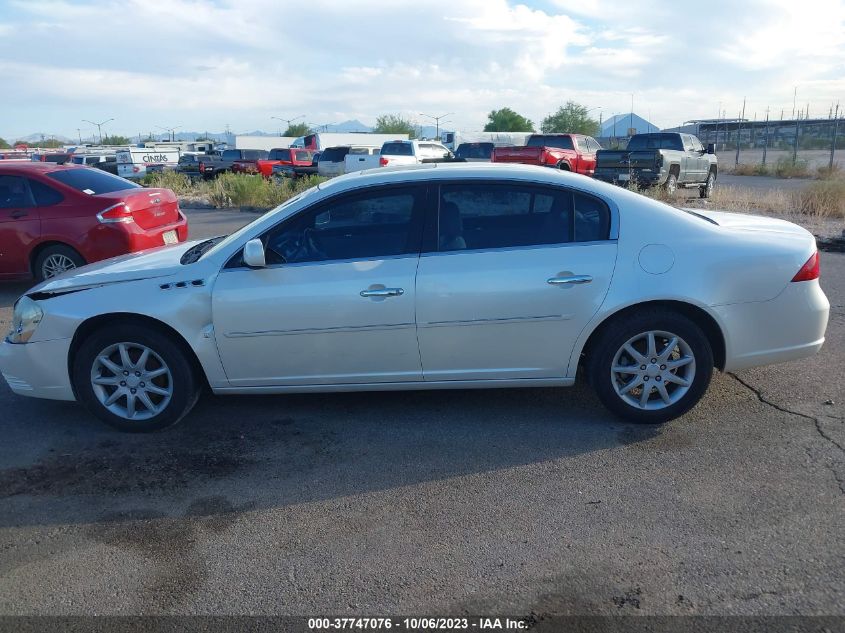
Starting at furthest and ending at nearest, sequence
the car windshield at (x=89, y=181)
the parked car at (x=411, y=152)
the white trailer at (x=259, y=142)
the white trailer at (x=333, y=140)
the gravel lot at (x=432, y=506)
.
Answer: the white trailer at (x=259, y=142) → the white trailer at (x=333, y=140) → the parked car at (x=411, y=152) → the car windshield at (x=89, y=181) → the gravel lot at (x=432, y=506)

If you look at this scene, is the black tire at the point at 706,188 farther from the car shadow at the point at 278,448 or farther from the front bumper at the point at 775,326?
the car shadow at the point at 278,448

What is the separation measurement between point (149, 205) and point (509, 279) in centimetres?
616

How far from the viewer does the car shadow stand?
413 centimetres

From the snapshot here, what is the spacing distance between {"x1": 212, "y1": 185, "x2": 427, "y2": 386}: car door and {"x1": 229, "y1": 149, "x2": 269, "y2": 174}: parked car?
85.9ft

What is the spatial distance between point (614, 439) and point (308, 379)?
6.53 ft

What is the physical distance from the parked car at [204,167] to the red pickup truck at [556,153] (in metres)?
13.5

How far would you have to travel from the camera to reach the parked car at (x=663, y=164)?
753 inches

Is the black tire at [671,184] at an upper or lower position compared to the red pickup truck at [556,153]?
lower

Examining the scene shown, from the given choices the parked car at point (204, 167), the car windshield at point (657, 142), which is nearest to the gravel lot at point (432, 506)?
the car windshield at point (657, 142)

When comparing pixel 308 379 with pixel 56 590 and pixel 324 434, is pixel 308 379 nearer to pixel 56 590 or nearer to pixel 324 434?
pixel 324 434

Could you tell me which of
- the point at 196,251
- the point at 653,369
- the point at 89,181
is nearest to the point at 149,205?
the point at 89,181

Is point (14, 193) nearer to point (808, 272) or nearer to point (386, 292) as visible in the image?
point (386, 292)

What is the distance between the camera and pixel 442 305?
465 centimetres

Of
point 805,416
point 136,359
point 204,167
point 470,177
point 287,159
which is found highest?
point 470,177
